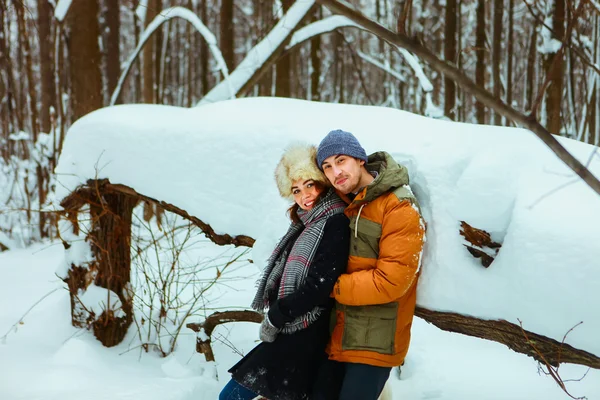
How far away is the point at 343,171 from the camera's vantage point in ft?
7.26

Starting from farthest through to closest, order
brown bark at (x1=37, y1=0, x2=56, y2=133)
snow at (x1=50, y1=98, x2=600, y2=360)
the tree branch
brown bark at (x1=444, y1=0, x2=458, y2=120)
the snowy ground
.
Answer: brown bark at (x1=37, y1=0, x2=56, y2=133) → brown bark at (x1=444, y1=0, x2=458, y2=120) → the snowy ground → snow at (x1=50, y1=98, x2=600, y2=360) → the tree branch

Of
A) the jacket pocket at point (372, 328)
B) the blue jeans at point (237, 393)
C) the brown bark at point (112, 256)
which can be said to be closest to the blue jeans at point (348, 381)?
the jacket pocket at point (372, 328)

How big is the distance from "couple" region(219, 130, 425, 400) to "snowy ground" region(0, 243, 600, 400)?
4.08 feet

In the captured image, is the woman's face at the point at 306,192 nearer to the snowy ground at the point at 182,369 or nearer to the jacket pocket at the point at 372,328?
the jacket pocket at the point at 372,328

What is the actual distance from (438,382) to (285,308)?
5.79 feet

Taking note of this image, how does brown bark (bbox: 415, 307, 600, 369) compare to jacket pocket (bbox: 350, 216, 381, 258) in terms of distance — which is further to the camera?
jacket pocket (bbox: 350, 216, 381, 258)

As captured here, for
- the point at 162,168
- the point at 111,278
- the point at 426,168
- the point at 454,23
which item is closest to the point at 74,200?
the point at 111,278

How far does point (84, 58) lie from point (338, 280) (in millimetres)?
5365

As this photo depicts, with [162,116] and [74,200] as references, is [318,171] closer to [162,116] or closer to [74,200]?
[162,116]

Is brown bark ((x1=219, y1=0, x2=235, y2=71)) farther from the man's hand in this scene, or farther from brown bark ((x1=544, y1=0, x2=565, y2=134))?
the man's hand

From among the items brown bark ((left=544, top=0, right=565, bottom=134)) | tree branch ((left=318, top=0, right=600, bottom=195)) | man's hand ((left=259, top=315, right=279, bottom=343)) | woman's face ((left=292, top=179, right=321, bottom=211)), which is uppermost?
brown bark ((left=544, top=0, right=565, bottom=134))

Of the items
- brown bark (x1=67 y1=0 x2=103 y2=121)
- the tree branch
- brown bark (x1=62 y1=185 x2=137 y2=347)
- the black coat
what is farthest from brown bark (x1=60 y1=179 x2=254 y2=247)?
brown bark (x1=67 y1=0 x2=103 y2=121)

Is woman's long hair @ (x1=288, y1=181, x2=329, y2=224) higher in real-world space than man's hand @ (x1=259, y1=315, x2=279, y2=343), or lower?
higher

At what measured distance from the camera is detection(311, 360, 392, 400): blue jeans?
6.97ft
